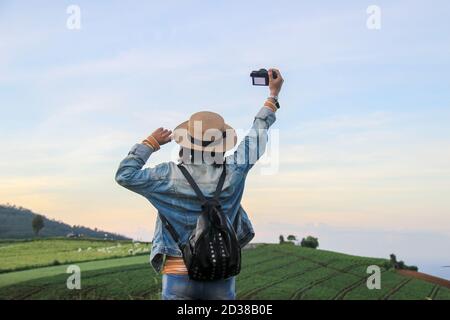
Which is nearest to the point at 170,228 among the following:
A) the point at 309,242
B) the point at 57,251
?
the point at 309,242

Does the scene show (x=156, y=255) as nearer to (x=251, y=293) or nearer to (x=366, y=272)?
(x=251, y=293)

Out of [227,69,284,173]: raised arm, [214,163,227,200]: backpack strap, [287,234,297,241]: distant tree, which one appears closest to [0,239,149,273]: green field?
[287,234,297,241]: distant tree

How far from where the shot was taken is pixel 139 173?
3.08 metres

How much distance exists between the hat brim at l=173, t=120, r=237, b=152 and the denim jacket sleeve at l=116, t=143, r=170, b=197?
0.16 metres

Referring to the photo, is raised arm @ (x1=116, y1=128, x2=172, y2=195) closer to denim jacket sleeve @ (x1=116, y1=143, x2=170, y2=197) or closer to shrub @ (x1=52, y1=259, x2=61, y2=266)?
denim jacket sleeve @ (x1=116, y1=143, x2=170, y2=197)

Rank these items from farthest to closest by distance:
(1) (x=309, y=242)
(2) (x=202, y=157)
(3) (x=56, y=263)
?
(1) (x=309, y=242) → (3) (x=56, y=263) → (2) (x=202, y=157)

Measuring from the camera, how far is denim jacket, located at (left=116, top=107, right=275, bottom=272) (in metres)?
3.02

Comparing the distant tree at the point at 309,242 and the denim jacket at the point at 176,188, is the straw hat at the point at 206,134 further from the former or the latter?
the distant tree at the point at 309,242

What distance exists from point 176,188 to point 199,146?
256 mm

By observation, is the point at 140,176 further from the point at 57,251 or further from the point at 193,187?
the point at 57,251

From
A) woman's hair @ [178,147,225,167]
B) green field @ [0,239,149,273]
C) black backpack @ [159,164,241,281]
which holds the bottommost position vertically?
green field @ [0,239,149,273]

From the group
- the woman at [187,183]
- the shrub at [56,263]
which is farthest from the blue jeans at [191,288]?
the shrub at [56,263]
